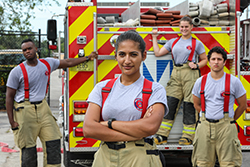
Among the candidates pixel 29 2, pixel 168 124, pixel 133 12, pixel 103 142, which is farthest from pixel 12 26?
pixel 103 142

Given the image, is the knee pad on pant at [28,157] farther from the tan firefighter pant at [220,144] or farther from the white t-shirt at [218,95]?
the white t-shirt at [218,95]

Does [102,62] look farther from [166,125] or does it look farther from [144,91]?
[144,91]

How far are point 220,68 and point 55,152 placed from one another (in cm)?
251

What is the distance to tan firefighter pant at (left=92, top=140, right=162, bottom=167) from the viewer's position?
2.39 meters

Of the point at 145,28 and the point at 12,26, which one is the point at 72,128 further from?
→ the point at 12,26

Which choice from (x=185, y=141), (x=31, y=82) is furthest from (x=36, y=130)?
(x=185, y=141)

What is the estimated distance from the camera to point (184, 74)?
202 inches

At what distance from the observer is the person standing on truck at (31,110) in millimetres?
4832

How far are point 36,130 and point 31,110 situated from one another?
29 cm

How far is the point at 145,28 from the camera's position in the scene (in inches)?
207

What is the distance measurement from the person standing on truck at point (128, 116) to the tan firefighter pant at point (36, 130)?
2546 mm

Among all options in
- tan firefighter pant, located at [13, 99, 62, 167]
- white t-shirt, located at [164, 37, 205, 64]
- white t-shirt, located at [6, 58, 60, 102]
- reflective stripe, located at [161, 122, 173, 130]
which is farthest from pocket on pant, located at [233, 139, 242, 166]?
white t-shirt, located at [6, 58, 60, 102]

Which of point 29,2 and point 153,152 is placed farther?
point 29,2

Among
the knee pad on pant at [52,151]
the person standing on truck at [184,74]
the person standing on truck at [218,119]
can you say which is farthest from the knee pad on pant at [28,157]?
the person standing on truck at [218,119]
